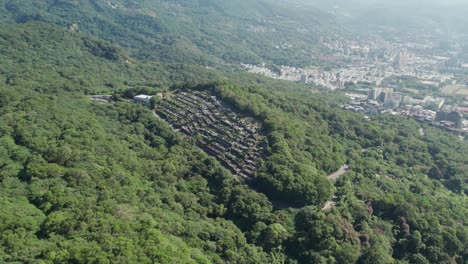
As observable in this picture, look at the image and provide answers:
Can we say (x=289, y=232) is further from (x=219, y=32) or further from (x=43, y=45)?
(x=219, y=32)

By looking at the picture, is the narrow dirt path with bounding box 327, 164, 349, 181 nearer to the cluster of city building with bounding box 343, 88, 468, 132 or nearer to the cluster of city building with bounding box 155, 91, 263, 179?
the cluster of city building with bounding box 155, 91, 263, 179

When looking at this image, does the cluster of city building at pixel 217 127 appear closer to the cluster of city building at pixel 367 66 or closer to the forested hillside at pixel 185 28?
the cluster of city building at pixel 367 66

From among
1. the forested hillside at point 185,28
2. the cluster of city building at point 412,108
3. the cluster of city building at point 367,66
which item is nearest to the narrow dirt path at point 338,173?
the cluster of city building at point 412,108

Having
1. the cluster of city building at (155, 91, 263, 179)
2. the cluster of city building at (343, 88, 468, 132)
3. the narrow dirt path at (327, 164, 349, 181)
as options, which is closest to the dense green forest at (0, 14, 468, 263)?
the narrow dirt path at (327, 164, 349, 181)

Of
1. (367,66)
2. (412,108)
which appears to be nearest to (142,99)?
(412,108)

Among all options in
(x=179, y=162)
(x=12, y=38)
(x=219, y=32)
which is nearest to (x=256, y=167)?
(x=179, y=162)

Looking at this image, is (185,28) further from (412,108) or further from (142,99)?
(142,99)
